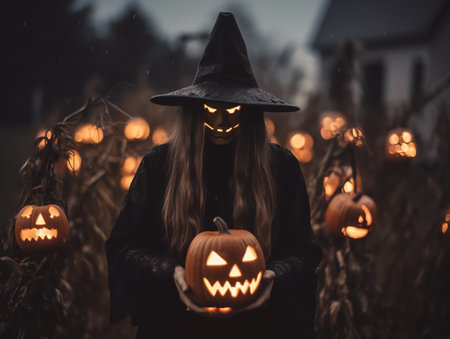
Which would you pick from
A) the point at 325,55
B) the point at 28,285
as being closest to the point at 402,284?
the point at 28,285

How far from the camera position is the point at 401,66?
57.5 feet

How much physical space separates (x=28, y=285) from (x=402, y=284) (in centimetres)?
357

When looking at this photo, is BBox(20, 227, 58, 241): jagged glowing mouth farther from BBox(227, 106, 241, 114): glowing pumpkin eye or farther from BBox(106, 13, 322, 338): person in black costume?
BBox(227, 106, 241, 114): glowing pumpkin eye

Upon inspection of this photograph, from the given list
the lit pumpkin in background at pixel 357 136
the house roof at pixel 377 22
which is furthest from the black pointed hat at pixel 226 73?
the house roof at pixel 377 22

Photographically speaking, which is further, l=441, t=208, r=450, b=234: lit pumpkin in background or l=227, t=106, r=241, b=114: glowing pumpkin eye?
l=441, t=208, r=450, b=234: lit pumpkin in background

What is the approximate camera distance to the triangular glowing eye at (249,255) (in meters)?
1.88

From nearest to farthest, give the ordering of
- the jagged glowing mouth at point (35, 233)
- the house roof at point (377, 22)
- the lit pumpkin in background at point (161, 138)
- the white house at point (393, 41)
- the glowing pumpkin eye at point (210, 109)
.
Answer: the glowing pumpkin eye at point (210, 109)
the lit pumpkin in background at point (161, 138)
the jagged glowing mouth at point (35, 233)
the white house at point (393, 41)
the house roof at point (377, 22)

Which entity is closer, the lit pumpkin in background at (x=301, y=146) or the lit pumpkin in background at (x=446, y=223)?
the lit pumpkin in background at (x=446, y=223)

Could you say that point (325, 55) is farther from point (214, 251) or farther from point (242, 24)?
point (242, 24)

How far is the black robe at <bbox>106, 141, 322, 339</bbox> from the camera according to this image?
1.96 meters

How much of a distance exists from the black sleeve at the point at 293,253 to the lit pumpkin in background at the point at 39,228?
149 cm

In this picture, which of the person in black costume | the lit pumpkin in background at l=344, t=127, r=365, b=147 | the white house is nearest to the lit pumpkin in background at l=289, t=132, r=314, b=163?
the lit pumpkin in background at l=344, t=127, r=365, b=147

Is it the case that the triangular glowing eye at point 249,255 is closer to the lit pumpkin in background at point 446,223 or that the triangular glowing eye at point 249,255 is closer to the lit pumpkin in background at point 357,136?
the lit pumpkin in background at point 357,136

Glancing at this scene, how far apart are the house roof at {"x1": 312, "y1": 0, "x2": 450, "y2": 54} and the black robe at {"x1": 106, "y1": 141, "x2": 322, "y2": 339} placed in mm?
14686
